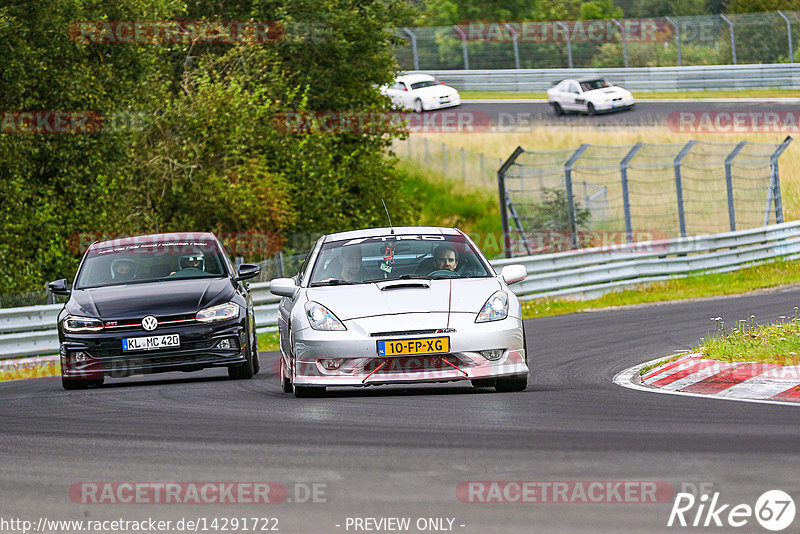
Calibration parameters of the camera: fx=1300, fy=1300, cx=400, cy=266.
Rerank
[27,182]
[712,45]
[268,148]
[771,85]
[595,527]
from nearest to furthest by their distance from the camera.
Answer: [595,527], [27,182], [268,148], [771,85], [712,45]

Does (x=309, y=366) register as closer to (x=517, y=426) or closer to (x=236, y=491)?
(x=517, y=426)

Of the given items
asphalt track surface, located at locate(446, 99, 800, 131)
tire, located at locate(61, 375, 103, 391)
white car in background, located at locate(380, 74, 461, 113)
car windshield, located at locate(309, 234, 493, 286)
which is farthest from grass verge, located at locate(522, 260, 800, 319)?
white car in background, located at locate(380, 74, 461, 113)

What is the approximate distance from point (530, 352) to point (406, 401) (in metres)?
5.46

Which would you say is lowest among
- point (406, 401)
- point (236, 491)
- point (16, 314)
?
point (16, 314)

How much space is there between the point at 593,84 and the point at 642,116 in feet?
10.0

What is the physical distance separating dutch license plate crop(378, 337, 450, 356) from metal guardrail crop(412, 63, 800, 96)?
39441mm

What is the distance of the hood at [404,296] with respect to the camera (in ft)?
32.0

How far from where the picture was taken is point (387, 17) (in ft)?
117

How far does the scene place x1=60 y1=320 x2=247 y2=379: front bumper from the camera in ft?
40.3

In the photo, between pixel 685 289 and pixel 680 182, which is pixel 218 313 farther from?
pixel 680 182

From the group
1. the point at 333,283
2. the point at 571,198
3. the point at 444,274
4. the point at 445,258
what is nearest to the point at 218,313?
the point at 333,283

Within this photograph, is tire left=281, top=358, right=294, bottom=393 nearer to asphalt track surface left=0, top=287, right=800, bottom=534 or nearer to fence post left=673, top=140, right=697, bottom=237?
asphalt track surface left=0, top=287, right=800, bottom=534

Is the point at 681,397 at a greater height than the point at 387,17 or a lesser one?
lesser

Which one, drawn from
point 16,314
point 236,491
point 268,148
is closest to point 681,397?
point 236,491
